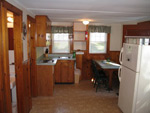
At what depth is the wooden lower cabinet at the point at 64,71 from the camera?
4.49 meters

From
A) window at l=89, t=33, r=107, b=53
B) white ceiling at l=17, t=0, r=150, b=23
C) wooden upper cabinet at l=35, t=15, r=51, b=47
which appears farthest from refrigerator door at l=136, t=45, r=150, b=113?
window at l=89, t=33, r=107, b=53

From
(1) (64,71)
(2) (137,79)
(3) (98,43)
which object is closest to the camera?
(2) (137,79)

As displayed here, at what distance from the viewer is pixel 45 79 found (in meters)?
3.61

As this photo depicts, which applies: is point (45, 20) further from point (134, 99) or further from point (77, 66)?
point (134, 99)

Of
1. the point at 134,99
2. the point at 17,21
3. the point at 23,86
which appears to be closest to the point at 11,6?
the point at 17,21

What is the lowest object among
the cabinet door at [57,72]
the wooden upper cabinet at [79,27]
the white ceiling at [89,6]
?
the cabinet door at [57,72]

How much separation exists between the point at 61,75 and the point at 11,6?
2995 millimetres

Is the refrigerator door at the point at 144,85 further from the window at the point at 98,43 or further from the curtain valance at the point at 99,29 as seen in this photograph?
the window at the point at 98,43

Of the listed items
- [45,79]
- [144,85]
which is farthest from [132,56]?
[45,79]

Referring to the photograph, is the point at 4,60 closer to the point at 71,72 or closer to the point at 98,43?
the point at 71,72

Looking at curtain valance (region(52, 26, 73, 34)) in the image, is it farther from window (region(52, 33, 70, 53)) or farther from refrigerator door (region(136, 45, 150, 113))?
refrigerator door (region(136, 45, 150, 113))

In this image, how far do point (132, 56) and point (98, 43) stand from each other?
9.20ft

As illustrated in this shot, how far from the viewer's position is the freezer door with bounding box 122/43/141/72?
7.78 feet

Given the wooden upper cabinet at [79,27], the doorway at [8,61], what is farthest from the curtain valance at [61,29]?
the doorway at [8,61]
